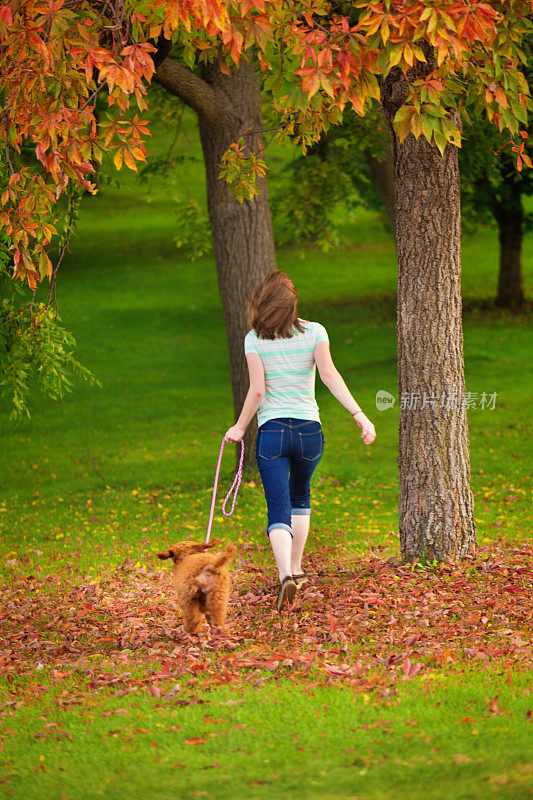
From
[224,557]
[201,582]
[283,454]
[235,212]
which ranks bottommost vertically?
[201,582]

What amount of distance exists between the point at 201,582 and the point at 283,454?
3.21 ft

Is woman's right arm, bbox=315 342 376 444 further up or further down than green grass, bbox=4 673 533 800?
further up

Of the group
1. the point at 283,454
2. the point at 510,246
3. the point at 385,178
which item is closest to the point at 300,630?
the point at 283,454

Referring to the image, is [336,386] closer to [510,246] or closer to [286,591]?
[286,591]

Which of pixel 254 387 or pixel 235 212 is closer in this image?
pixel 254 387

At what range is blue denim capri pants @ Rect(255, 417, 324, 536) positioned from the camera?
18.4 ft

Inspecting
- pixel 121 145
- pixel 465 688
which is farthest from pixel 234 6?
pixel 465 688

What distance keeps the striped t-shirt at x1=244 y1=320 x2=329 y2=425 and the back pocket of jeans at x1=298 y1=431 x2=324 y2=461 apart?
117 millimetres

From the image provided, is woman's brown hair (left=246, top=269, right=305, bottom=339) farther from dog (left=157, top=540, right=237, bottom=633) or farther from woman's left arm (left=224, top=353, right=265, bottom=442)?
dog (left=157, top=540, right=237, bottom=633)

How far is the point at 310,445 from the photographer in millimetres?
5672

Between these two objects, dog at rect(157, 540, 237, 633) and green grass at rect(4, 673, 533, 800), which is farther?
dog at rect(157, 540, 237, 633)

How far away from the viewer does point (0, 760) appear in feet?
13.1

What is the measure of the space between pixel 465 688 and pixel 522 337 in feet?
61.1

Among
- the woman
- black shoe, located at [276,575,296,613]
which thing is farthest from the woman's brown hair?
black shoe, located at [276,575,296,613]
